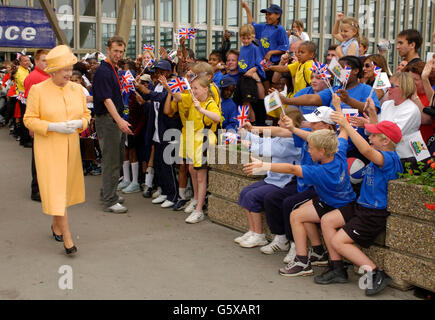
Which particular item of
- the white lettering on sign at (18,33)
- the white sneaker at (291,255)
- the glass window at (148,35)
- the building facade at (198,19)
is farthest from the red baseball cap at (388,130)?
the glass window at (148,35)

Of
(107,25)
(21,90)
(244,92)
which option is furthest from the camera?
(107,25)

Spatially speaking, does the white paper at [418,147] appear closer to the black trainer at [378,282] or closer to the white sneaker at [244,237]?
the black trainer at [378,282]

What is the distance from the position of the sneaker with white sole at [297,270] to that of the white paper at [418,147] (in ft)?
4.49

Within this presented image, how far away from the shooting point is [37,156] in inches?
199

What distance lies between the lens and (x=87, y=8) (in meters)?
21.2

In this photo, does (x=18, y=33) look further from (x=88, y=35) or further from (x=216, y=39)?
(x=216, y=39)

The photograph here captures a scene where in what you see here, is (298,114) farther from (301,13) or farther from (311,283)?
(301,13)

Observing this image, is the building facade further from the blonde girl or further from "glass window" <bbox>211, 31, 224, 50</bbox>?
the blonde girl

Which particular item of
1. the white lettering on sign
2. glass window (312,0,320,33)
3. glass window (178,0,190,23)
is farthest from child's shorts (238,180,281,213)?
glass window (312,0,320,33)

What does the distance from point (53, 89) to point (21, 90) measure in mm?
7808

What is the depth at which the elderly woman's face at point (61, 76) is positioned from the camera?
5016 mm

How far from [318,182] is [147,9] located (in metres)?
19.5

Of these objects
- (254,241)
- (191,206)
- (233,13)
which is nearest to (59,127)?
(254,241)

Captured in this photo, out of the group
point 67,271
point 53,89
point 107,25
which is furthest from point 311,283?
point 107,25
